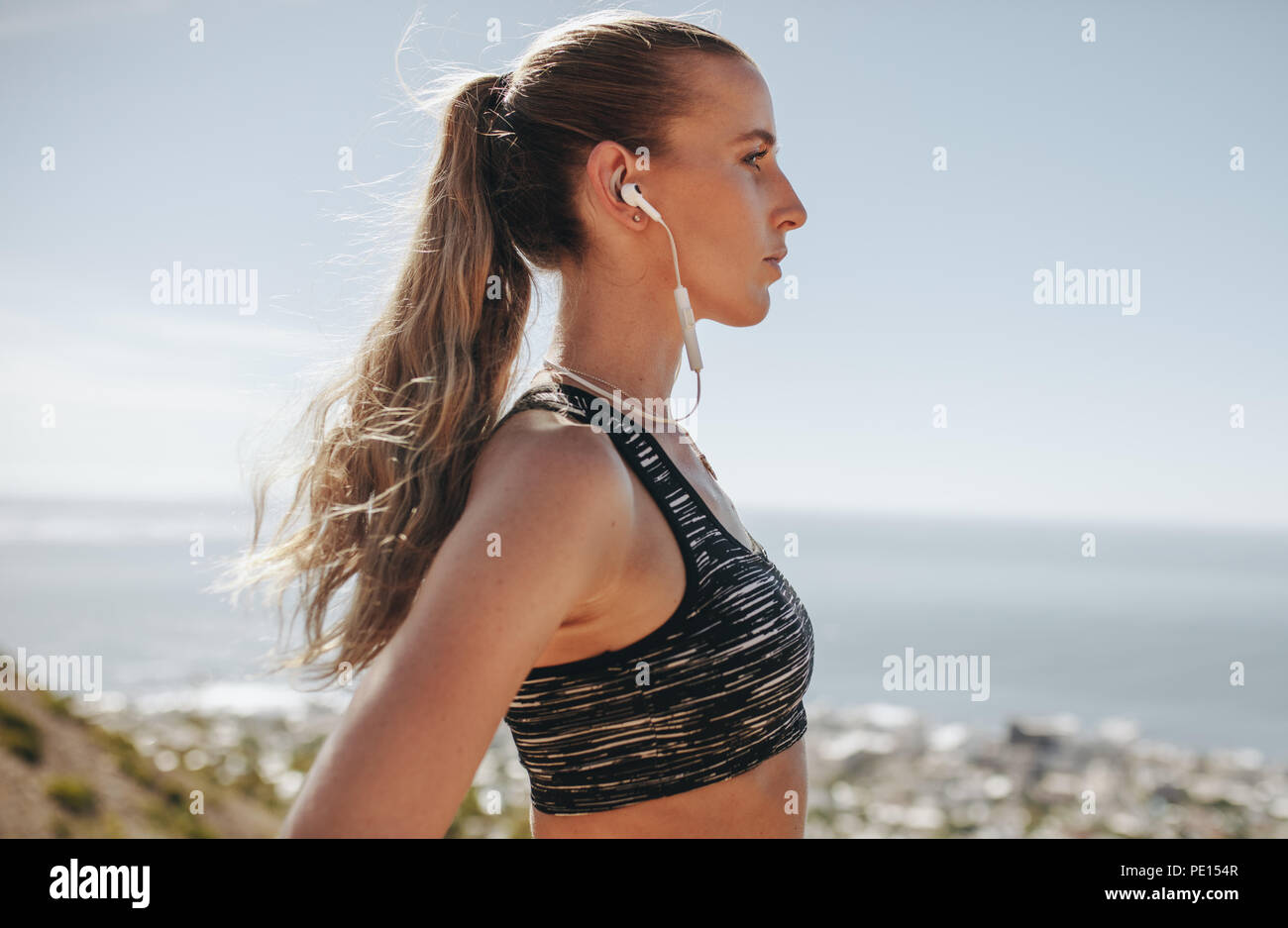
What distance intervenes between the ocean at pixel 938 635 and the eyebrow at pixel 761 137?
1116 mm

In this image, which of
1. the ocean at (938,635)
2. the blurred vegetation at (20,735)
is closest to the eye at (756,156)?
the ocean at (938,635)

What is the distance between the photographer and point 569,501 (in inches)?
36.6

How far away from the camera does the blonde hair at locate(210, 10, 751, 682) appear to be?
3.72 feet

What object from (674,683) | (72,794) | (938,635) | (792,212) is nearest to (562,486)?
(674,683)

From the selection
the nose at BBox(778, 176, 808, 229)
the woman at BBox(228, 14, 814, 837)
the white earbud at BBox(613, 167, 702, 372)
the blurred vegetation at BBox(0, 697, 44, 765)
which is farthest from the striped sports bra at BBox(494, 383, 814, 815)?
the blurred vegetation at BBox(0, 697, 44, 765)

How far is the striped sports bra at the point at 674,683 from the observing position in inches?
44.8

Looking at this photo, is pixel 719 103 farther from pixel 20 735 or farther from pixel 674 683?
pixel 20 735

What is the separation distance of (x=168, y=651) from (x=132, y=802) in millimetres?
18050

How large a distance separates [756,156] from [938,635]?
2850 cm

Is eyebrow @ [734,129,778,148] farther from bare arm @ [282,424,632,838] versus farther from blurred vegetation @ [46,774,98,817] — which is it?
blurred vegetation @ [46,774,98,817]

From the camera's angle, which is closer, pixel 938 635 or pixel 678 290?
pixel 678 290

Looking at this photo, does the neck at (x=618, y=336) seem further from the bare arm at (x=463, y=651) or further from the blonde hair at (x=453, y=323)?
the bare arm at (x=463, y=651)
